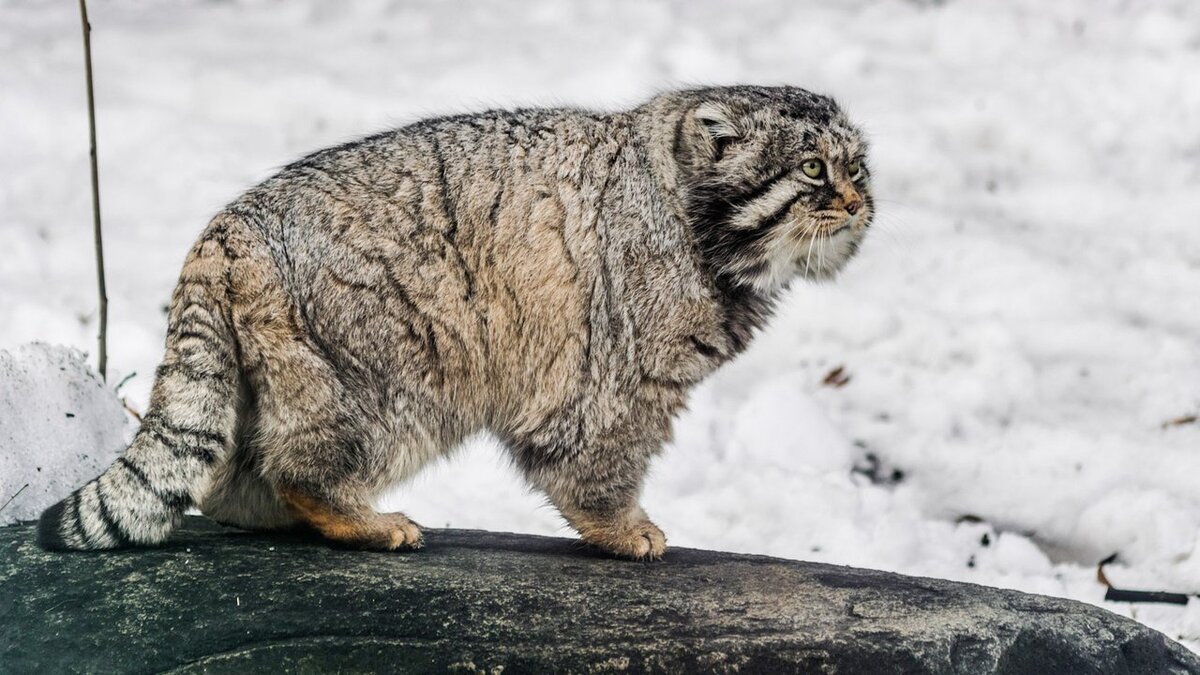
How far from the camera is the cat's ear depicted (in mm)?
4648

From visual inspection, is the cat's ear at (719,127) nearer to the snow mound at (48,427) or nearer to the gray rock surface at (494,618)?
the gray rock surface at (494,618)

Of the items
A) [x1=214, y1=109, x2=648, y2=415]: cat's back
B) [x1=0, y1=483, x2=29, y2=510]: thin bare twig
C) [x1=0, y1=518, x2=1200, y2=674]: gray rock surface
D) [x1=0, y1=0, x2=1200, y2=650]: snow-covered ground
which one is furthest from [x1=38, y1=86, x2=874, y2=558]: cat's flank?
[x1=0, y1=0, x2=1200, y2=650]: snow-covered ground

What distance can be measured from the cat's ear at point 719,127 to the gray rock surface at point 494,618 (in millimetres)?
1449

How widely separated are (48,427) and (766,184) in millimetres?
2705

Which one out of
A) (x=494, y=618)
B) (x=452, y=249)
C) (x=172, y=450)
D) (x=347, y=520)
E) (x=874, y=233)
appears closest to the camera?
(x=494, y=618)

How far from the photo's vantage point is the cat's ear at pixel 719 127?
4.65 metres

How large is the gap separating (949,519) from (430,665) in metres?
3.46

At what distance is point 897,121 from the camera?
361 inches

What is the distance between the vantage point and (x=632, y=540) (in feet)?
15.3

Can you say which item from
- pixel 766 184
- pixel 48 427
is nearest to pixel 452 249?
pixel 766 184

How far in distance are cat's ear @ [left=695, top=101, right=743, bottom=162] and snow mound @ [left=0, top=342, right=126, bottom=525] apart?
2482mm

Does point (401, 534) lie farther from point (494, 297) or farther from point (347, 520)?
point (494, 297)

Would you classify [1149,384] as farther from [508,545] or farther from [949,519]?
[508,545]

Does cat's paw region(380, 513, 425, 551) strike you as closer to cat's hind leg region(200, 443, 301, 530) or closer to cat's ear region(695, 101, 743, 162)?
cat's hind leg region(200, 443, 301, 530)
